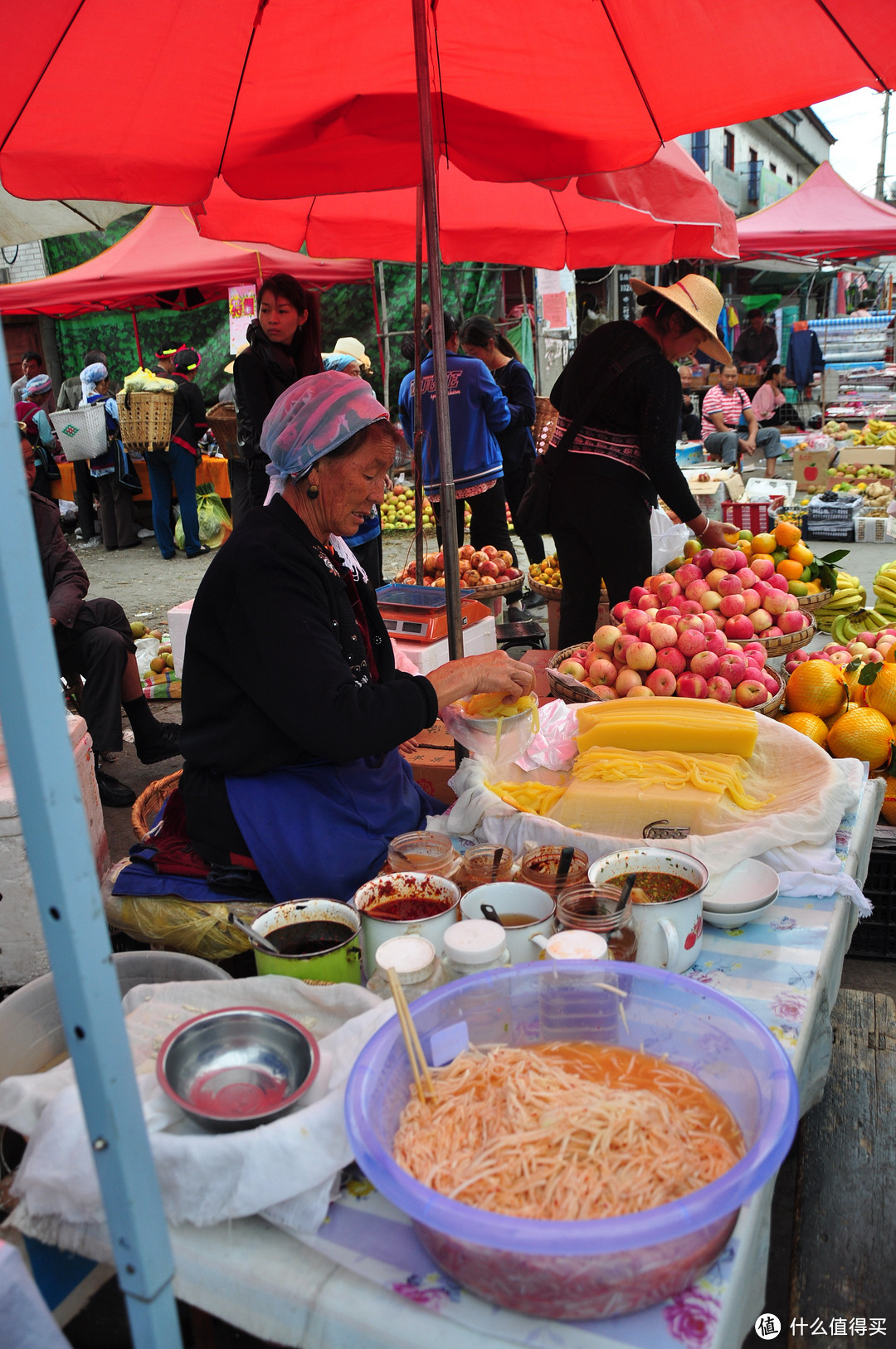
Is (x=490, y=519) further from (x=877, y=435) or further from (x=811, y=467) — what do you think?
(x=877, y=435)

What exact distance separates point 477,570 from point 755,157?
33.9 m

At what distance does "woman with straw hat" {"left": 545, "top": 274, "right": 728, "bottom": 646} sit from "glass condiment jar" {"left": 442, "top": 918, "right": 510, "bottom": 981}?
281cm

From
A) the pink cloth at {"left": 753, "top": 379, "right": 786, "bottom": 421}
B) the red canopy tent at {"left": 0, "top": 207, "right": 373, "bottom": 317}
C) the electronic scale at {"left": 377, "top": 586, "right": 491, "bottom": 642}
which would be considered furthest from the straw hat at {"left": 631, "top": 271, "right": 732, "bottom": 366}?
the pink cloth at {"left": 753, "top": 379, "right": 786, "bottom": 421}

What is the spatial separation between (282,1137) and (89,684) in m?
3.58

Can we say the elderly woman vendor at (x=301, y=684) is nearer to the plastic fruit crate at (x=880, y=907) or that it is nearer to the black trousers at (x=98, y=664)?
the plastic fruit crate at (x=880, y=907)

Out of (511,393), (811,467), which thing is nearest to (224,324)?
(511,393)

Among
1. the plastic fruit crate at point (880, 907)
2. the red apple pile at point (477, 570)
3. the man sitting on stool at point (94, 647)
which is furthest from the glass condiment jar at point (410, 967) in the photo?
the red apple pile at point (477, 570)

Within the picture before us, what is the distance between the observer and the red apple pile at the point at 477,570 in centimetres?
585

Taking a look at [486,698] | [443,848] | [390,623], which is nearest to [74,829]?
[443,848]

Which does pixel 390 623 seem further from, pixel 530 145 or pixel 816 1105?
pixel 816 1105

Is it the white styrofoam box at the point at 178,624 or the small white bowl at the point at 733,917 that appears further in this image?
the white styrofoam box at the point at 178,624

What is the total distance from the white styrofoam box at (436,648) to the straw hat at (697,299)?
1627mm

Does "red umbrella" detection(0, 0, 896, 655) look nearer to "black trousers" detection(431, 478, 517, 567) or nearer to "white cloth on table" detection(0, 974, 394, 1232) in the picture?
"white cloth on table" detection(0, 974, 394, 1232)

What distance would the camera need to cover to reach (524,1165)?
1033mm
